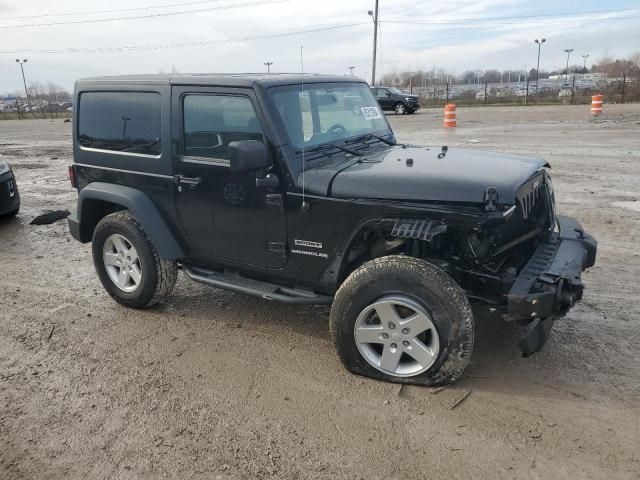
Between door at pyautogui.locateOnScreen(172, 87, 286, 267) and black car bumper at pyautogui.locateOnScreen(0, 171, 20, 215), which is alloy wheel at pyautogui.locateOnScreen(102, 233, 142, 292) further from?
black car bumper at pyautogui.locateOnScreen(0, 171, 20, 215)

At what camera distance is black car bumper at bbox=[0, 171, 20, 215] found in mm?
8109

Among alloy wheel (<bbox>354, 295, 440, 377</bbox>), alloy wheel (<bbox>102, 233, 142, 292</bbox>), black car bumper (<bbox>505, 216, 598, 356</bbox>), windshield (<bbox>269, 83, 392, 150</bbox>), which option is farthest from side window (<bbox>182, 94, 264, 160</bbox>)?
black car bumper (<bbox>505, 216, 598, 356</bbox>)

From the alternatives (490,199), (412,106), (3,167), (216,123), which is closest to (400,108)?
(412,106)

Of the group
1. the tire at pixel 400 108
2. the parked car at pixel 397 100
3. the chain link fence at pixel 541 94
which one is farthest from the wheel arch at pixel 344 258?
the chain link fence at pixel 541 94

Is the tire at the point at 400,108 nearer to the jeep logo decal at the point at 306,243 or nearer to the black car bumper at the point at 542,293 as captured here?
the black car bumper at the point at 542,293

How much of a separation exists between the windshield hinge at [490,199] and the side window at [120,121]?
2649 millimetres

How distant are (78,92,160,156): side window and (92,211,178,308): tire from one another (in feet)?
2.11

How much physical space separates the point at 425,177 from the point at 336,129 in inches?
45.0

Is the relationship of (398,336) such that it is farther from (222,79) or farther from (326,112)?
(222,79)

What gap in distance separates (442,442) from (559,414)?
76 cm

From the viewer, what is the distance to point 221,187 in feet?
13.6

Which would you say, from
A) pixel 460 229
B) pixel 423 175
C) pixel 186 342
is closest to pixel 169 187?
pixel 186 342

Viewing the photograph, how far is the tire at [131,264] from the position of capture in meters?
4.68

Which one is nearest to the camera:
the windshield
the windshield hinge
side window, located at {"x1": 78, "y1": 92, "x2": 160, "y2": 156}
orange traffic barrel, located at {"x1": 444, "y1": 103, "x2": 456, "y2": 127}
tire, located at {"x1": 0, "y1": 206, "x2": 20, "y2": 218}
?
the windshield hinge
